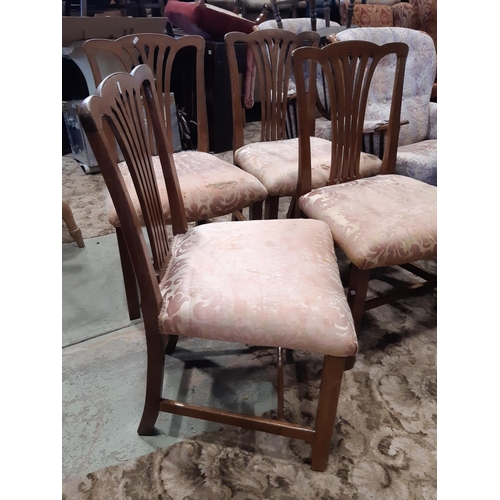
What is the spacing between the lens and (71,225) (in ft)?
6.48

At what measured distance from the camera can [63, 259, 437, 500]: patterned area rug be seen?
99 centimetres

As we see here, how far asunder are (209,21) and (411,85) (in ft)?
5.57

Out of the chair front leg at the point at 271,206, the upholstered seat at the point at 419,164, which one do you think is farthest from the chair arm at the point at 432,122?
the chair front leg at the point at 271,206

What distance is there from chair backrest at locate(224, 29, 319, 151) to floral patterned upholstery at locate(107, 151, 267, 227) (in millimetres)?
393

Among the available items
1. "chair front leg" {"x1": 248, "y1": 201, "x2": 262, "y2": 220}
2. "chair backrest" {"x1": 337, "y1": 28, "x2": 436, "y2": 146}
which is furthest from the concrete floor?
"chair backrest" {"x1": 337, "y1": 28, "x2": 436, "y2": 146}

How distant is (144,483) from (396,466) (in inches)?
26.0

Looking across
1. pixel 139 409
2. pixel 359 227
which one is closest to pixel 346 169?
pixel 359 227

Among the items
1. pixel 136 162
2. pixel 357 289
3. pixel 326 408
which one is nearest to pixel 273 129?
pixel 357 289

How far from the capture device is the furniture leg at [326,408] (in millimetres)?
891

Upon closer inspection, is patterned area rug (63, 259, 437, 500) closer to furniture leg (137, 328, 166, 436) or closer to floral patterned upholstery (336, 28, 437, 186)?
furniture leg (137, 328, 166, 436)

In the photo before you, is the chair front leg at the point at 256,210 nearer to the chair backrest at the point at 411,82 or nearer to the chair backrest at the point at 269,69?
the chair backrest at the point at 269,69

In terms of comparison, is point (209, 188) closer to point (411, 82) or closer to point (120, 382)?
point (120, 382)

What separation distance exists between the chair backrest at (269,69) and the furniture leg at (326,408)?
1.29 meters

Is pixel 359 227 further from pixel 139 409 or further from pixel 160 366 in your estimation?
pixel 139 409
